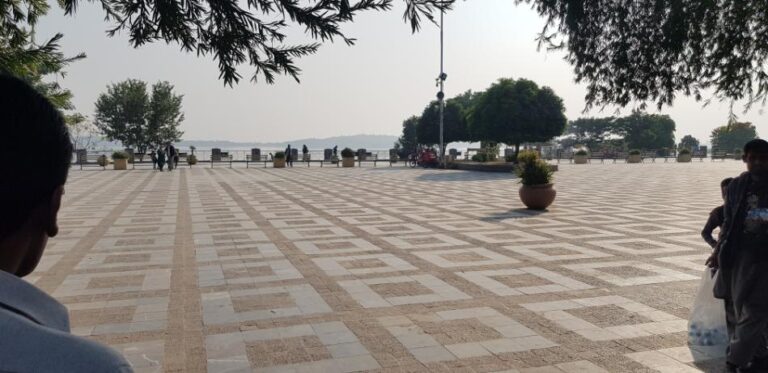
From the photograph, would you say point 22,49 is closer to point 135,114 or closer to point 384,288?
point 384,288

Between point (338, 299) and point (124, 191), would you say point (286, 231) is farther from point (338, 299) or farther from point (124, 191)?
point (124, 191)

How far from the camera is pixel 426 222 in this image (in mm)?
10422

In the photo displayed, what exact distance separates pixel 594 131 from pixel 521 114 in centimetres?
5338

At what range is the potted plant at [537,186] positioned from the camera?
39.3 feet

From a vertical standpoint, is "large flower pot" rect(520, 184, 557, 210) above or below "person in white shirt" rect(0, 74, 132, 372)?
below

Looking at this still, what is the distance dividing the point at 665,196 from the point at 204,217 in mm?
12793

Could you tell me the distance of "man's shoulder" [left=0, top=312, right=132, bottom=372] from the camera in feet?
2.17

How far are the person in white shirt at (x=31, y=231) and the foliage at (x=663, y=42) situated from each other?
434cm

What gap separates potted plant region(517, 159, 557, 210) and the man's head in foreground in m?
11.7

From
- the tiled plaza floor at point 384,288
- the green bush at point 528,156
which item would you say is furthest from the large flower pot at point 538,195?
the green bush at point 528,156

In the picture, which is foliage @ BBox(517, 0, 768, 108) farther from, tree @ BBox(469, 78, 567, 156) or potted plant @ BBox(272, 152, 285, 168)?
potted plant @ BBox(272, 152, 285, 168)

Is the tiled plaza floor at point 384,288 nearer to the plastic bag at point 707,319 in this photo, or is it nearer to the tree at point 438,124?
the plastic bag at point 707,319

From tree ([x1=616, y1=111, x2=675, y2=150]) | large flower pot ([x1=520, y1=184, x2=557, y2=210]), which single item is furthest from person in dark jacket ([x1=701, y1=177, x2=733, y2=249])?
tree ([x1=616, y1=111, x2=675, y2=150])

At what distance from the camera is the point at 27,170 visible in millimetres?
877
